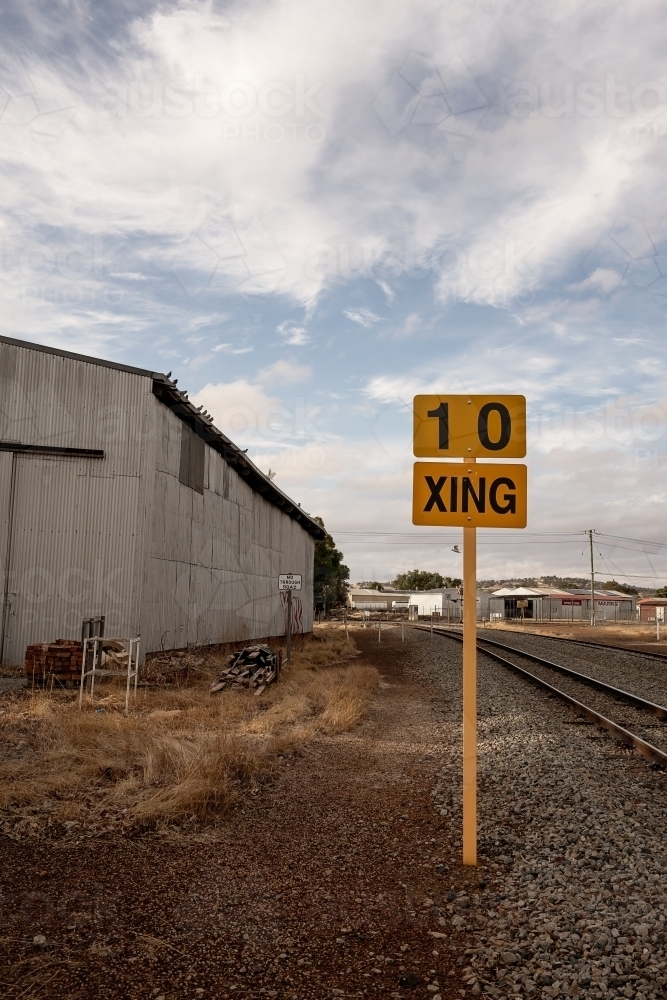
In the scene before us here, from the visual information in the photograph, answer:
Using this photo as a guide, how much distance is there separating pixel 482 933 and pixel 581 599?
98610 mm

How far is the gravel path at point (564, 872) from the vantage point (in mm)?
3639

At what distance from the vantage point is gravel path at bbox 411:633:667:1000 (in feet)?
11.9

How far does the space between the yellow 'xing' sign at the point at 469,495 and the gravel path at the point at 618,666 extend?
10.6m

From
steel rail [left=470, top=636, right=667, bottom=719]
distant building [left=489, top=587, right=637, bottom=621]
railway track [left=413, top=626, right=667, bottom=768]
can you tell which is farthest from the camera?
distant building [left=489, top=587, right=637, bottom=621]

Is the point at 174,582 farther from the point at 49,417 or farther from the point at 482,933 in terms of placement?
the point at 482,933

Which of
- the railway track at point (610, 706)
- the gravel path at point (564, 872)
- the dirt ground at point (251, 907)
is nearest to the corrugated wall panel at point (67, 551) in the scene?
the railway track at point (610, 706)

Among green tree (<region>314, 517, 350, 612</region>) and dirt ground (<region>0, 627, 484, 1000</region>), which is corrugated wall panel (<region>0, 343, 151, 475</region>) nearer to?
dirt ground (<region>0, 627, 484, 1000</region>)

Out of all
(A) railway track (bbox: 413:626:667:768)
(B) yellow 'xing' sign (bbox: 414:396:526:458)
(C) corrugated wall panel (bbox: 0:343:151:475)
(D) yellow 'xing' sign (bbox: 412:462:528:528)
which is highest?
(C) corrugated wall panel (bbox: 0:343:151:475)

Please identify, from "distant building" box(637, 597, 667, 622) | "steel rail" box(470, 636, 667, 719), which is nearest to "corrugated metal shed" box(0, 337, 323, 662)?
"steel rail" box(470, 636, 667, 719)

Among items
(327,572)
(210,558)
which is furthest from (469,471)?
(327,572)

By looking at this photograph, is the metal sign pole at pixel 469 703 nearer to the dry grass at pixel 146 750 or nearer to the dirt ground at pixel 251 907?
the dirt ground at pixel 251 907

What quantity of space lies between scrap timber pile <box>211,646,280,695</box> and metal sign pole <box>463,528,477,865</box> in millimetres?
8834

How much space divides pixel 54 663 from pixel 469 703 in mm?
10756

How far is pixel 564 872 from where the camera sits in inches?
194
